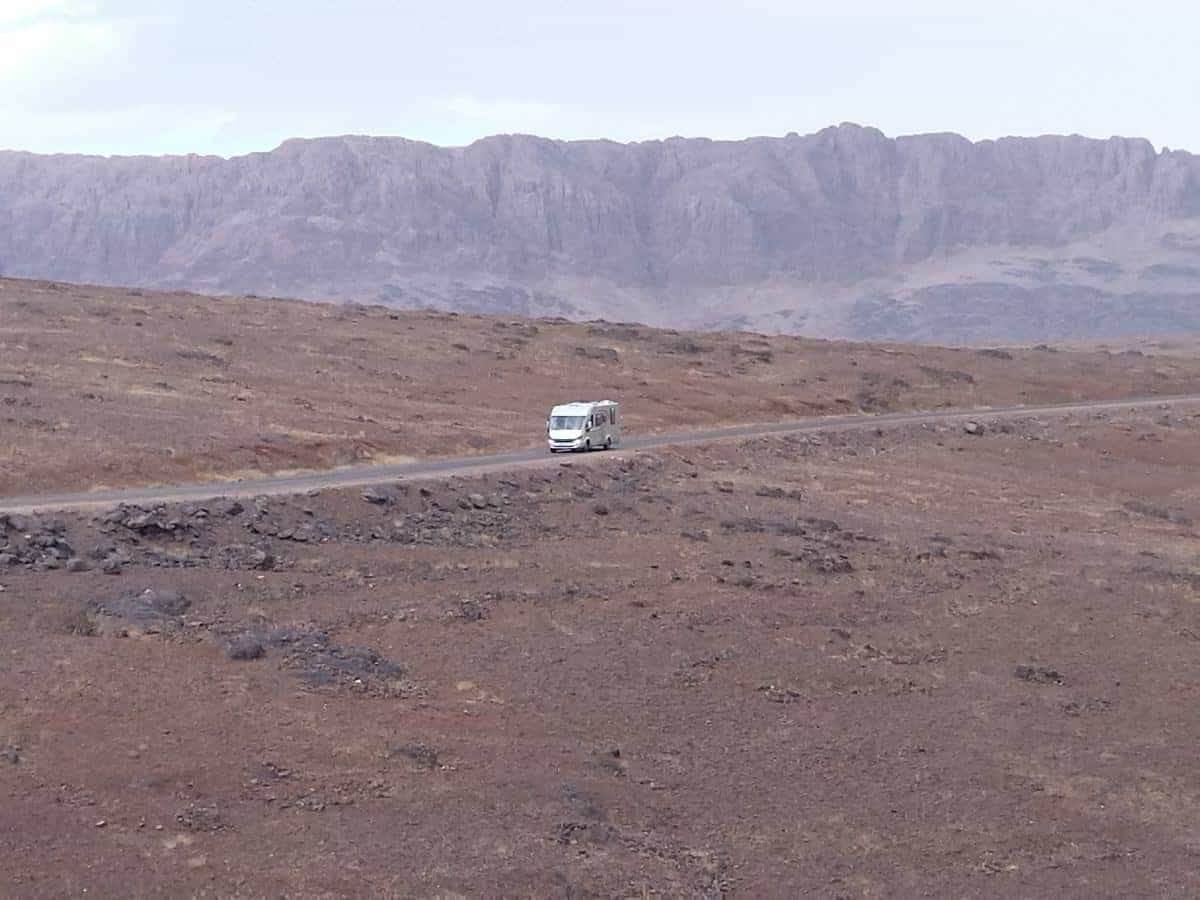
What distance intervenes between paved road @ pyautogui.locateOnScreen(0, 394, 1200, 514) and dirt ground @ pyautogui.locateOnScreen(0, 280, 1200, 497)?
78.4 inches

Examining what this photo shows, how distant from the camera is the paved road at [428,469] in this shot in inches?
1318

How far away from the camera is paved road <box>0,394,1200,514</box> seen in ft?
110

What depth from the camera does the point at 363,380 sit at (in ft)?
218

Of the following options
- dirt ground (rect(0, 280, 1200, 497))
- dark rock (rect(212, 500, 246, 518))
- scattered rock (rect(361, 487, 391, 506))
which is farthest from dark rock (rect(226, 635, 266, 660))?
dirt ground (rect(0, 280, 1200, 497))

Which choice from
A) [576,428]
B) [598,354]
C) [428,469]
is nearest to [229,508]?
[428,469]

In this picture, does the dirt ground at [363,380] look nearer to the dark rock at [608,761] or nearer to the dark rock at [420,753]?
the dark rock at [420,753]

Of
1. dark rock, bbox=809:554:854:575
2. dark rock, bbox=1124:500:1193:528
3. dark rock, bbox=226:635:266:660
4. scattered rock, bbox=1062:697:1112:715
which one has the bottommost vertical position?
dark rock, bbox=1124:500:1193:528

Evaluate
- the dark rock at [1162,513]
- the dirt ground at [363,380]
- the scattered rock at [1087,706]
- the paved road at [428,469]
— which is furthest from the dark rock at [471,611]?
the dark rock at [1162,513]

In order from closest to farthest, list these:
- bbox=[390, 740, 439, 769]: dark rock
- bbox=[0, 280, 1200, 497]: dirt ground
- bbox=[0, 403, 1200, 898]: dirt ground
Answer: bbox=[0, 403, 1200, 898]: dirt ground → bbox=[390, 740, 439, 769]: dark rock → bbox=[0, 280, 1200, 497]: dirt ground

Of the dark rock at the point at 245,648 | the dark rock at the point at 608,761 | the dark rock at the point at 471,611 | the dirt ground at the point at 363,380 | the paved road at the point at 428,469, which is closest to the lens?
the dark rock at the point at 608,761

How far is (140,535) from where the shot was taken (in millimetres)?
29500

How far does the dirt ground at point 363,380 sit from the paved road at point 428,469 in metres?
1.99

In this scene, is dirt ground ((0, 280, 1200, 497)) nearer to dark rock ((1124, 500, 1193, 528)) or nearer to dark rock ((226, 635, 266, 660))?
dark rock ((226, 635, 266, 660))

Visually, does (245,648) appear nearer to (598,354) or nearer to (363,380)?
(363,380)
